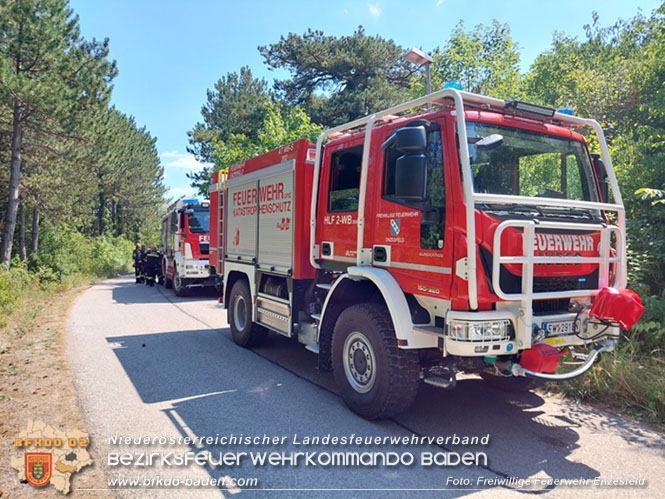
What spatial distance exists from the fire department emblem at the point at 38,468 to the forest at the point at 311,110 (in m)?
5.20

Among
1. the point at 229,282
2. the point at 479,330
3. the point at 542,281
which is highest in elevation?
the point at 542,281

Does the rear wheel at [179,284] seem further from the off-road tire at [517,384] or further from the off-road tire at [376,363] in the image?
the off-road tire at [517,384]

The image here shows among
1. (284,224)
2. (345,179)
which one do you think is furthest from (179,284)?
(345,179)

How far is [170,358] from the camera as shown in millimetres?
7148

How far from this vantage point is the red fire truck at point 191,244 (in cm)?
1491

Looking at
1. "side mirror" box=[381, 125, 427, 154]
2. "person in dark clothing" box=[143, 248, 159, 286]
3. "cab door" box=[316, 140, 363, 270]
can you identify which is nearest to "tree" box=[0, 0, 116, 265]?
"person in dark clothing" box=[143, 248, 159, 286]

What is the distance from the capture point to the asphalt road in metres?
3.50

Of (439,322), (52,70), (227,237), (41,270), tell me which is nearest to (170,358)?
(227,237)

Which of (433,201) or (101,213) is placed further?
(101,213)

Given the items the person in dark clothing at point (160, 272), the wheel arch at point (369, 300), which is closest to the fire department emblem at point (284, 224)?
the wheel arch at point (369, 300)

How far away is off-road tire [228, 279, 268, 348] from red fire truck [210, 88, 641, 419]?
2.14m

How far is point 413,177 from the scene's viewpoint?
3975 millimetres

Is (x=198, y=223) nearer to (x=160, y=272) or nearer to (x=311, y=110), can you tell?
(x=160, y=272)

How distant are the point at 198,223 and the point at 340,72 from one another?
13.0m
